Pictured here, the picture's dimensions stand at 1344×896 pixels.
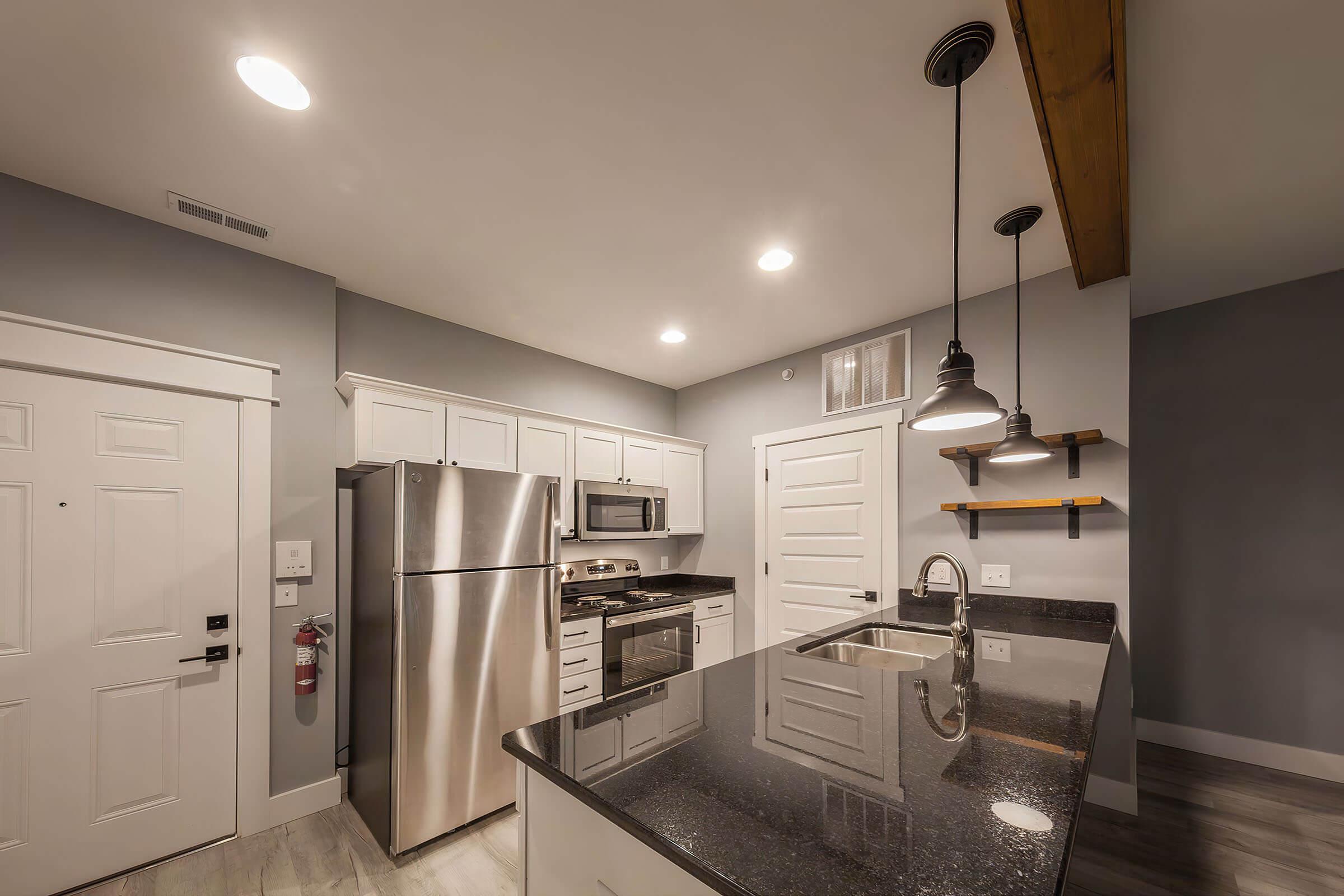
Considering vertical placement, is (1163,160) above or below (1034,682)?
above

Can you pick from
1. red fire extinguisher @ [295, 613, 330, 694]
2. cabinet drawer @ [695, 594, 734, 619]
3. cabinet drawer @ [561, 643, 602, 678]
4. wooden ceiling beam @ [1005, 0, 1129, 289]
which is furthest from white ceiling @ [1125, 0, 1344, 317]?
red fire extinguisher @ [295, 613, 330, 694]

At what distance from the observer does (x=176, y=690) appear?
2.21 meters

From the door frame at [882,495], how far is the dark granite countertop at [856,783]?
5.57 ft

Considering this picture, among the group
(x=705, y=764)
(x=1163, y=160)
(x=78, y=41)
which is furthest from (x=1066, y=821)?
(x=78, y=41)

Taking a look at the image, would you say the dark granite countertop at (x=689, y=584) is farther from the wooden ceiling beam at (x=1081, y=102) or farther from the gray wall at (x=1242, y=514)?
the wooden ceiling beam at (x=1081, y=102)

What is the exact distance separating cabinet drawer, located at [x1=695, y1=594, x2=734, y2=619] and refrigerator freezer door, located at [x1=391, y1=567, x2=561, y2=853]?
1344 millimetres

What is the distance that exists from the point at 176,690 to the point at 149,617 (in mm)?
326

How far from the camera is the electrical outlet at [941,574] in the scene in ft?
9.71

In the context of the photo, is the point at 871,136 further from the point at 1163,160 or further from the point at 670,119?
the point at 1163,160

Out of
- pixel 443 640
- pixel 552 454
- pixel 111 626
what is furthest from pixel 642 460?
pixel 111 626

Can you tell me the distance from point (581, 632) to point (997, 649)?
2.08 metres

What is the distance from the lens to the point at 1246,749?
2.99 meters

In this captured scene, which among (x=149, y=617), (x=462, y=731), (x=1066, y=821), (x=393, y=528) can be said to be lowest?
(x=462, y=731)

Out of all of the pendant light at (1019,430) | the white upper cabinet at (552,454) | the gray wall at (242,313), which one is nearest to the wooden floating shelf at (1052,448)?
the pendant light at (1019,430)
